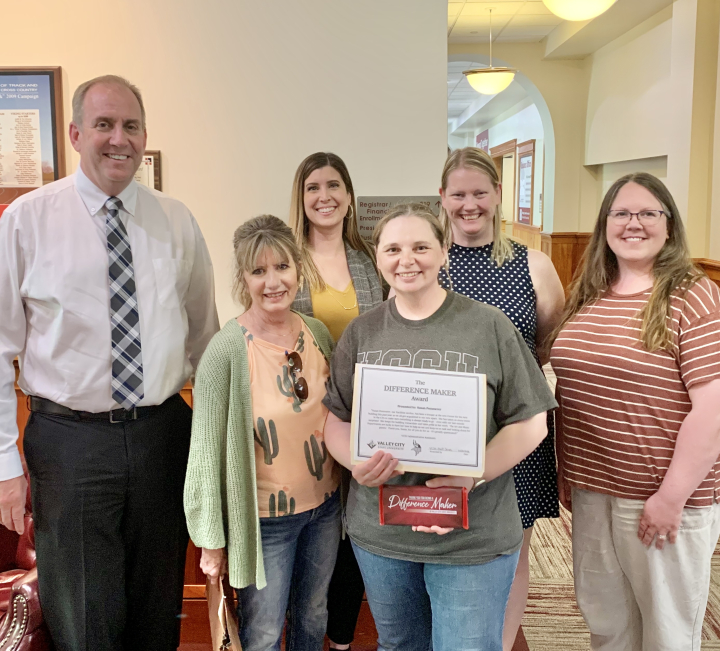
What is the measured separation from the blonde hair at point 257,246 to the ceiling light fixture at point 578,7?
11.8 feet

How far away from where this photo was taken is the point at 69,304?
5.43 ft

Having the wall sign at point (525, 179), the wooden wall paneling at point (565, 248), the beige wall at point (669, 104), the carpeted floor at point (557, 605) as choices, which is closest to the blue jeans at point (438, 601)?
the carpeted floor at point (557, 605)

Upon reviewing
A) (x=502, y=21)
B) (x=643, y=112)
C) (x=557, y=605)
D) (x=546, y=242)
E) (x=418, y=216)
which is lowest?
(x=557, y=605)

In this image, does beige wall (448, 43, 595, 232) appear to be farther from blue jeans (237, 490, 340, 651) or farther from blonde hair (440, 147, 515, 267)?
blue jeans (237, 490, 340, 651)

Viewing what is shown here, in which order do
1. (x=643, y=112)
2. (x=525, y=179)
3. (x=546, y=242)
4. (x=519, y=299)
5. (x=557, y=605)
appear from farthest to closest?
(x=525, y=179) → (x=546, y=242) → (x=643, y=112) → (x=557, y=605) → (x=519, y=299)

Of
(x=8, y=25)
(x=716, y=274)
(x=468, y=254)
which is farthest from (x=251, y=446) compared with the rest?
(x=716, y=274)

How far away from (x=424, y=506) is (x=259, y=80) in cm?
217

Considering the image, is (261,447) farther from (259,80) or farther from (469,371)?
(259,80)

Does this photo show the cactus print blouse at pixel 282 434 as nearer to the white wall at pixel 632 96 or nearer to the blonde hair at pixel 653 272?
the blonde hair at pixel 653 272

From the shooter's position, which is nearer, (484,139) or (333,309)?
(333,309)

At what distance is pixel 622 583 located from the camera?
5.98 feet

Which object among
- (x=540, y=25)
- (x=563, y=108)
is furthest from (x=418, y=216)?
(x=563, y=108)

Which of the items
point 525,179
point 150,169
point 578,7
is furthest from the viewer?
→ point 525,179

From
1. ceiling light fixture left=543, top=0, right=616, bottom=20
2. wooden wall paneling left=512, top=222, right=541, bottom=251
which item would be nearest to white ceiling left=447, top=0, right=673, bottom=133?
ceiling light fixture left=543, top=0, right=616, bottom=20
